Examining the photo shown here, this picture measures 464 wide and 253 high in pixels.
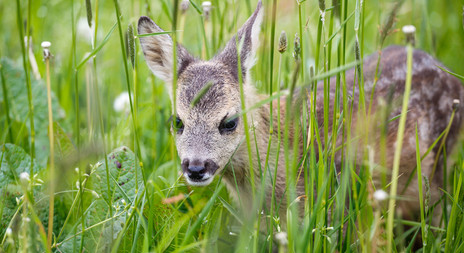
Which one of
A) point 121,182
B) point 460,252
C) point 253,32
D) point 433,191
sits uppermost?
point 253,32

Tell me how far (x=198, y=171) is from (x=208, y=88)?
0.60 metres

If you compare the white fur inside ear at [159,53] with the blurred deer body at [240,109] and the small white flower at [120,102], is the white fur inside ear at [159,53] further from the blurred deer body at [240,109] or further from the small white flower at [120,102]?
the small white flower at [120,102]

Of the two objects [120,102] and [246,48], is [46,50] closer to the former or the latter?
[246,48]

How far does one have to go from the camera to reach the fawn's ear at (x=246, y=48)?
3824 mm

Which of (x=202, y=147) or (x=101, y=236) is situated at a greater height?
(x=202, y=147)

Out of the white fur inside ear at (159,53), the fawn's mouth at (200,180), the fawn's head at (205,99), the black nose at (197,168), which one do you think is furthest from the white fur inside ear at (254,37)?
the fawn's mouth at (200,180)

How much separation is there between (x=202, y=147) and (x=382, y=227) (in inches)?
43.1

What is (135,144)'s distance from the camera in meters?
2.72

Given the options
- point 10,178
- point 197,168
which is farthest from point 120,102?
point 197,168

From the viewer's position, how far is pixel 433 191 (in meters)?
4.75

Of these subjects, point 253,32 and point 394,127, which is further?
point 394,127

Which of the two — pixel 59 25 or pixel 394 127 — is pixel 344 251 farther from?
pixel 59 25

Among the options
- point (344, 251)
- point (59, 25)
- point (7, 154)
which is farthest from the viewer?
point (59, 25)

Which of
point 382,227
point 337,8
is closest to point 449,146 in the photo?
point 382,227
